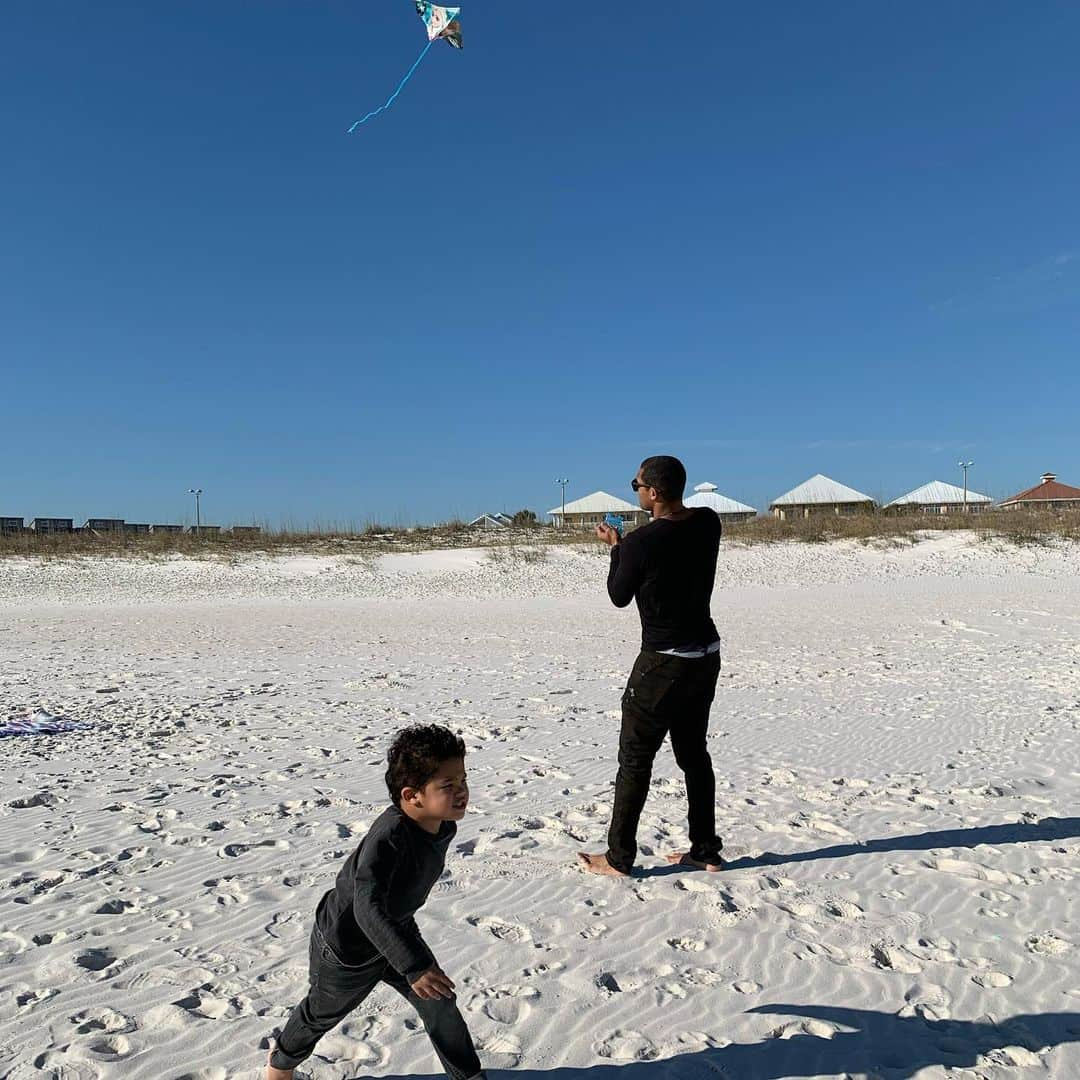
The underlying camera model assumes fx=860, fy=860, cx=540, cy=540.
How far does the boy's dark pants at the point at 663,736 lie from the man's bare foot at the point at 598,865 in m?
0.04

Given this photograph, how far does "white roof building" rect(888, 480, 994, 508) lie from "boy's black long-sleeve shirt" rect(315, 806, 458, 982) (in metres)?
48.4

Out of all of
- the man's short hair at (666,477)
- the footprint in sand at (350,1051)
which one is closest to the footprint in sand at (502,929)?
the footprint in sand at (350,1051)

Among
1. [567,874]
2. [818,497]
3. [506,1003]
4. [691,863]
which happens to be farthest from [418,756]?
[818,497]

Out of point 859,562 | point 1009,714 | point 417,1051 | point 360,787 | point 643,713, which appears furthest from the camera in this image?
point 859,562

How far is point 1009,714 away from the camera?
744cm

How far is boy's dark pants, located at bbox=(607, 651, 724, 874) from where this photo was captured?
3680mm

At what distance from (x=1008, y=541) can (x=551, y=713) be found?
74.8 feet

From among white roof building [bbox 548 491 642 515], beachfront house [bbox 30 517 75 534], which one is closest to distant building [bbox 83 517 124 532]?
beachfront house [bbox 30 517 75 534]

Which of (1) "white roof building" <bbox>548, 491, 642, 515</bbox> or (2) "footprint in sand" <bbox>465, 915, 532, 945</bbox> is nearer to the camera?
(2) "footprint in sand" <bbox>465, 915, 532, 945</bbox>

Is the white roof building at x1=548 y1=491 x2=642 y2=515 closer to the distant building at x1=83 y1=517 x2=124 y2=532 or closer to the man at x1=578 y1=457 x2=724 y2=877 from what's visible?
the distant building at x1=83 y1=517 x2=124 y2=532

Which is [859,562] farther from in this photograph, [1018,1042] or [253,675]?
[1018,1042]

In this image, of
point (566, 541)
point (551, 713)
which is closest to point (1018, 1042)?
point (551, 713)

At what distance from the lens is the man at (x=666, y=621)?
3.63m

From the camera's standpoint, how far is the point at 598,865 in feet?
13.1
